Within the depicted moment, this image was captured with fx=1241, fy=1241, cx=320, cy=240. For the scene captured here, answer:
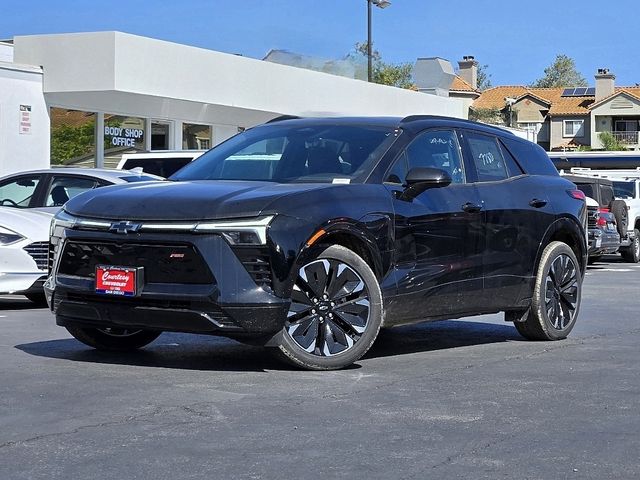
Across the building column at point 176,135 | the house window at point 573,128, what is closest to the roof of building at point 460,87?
the house window at point 573,128

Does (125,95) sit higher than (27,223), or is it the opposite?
(125,95)

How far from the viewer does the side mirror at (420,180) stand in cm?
816

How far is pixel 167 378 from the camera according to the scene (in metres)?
7.24

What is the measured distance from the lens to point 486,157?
9.42 meters

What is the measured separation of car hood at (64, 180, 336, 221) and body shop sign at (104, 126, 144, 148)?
20.2 meters

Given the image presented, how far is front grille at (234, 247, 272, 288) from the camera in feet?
23.5

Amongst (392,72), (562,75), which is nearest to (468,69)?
(392,72)

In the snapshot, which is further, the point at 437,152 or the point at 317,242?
the point at 437,152

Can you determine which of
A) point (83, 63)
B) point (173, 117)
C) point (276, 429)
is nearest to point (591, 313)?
point (276, 429)

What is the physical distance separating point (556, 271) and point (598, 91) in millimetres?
92397

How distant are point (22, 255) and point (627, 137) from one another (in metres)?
89.1

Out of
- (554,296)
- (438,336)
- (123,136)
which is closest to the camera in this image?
(554,296)

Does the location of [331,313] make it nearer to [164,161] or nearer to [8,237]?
[8,237]

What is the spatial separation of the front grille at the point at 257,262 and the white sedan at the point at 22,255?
5.15 metres
